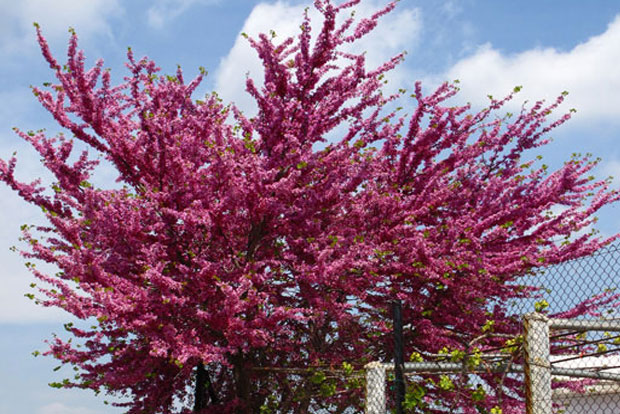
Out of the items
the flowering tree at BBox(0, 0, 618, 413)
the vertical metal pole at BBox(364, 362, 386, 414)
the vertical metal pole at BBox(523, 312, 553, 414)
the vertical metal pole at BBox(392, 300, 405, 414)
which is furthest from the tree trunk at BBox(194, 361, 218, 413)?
the vertical metal pole at BBox(523, 312, 553, 414)

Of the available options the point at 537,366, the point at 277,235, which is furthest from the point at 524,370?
the point at 277,235

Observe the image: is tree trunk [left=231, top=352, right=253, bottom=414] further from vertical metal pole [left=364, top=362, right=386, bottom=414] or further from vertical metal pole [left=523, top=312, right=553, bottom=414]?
vertical metal pole [left=523, top=312, right=553, bottom=414]

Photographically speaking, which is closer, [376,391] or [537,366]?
[537,366]

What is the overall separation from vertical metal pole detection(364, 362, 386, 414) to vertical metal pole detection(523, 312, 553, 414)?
1.81 meters

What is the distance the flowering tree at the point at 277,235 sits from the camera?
7953mm

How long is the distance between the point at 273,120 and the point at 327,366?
3.29 metres

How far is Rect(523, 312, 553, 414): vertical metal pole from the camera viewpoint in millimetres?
4969

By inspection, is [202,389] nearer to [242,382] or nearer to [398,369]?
[242,382]

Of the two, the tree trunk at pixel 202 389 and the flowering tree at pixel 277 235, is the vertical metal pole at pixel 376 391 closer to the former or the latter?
the flowering tree at pixel 277 235

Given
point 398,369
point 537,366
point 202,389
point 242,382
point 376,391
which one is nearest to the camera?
point 537,366

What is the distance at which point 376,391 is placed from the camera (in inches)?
258

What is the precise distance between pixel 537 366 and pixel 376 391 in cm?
199

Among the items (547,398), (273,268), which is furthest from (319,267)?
(547,398)

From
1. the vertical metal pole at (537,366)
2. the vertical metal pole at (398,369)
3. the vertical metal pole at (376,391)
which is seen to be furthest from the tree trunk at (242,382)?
the vertical metal pole at (537,366)
